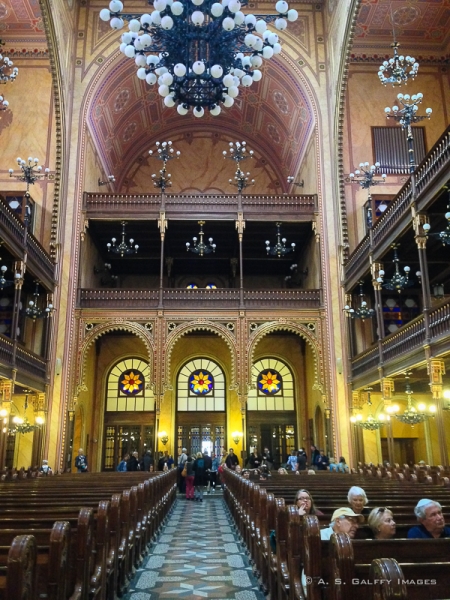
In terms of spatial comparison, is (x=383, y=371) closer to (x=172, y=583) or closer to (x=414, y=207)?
(x=414, y=207)

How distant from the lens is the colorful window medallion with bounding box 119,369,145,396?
1049 inches

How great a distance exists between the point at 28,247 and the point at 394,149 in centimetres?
1513

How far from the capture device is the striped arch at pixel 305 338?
69.9 feet

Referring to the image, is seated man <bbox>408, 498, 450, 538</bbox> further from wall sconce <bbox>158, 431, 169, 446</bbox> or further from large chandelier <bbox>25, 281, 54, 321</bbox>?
wall sconce <bbox>158, 431, 169, 446</bbox>

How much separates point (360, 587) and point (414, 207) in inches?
528

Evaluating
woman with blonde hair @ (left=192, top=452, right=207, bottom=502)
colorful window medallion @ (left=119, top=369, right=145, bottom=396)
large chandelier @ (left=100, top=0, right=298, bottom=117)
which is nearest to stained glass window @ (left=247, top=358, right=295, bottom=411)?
colorful window medallion @ (left=119, top=369, right=145, bottom=396)

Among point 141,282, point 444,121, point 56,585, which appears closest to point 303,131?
point 444,121

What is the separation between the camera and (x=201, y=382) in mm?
26969

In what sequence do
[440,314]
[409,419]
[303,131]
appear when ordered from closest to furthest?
[440,314] → [409,419] → [303,131]

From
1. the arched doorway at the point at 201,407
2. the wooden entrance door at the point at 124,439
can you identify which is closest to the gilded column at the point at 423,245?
the arched doorway at the point at 201,407

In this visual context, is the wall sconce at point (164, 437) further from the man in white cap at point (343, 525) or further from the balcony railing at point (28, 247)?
the man in white cap at point (343, 525)

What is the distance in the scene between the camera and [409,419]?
1636 centimetres

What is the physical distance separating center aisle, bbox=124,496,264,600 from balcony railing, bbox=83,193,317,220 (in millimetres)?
13402

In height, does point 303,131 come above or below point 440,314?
above
